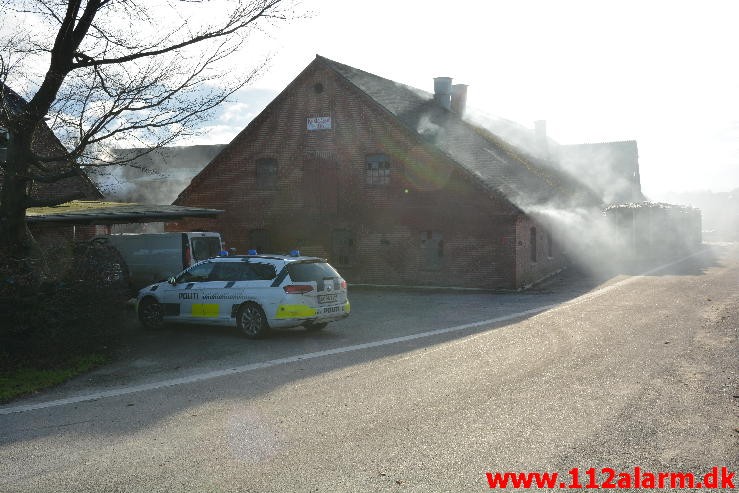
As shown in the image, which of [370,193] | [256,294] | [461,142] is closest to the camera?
[256,294]

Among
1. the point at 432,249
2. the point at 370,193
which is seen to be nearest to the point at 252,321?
the point at 432,249

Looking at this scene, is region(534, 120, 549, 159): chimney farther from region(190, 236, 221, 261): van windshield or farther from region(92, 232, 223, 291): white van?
region(92, 232, 223, 291): white van

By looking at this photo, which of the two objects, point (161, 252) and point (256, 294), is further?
point (161, 252)

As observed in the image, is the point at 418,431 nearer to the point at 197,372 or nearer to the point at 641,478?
the point at 641,478

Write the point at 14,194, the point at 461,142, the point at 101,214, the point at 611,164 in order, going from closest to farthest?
the point at 14,194 → the point at 101,214 → the point at 461,142 → the point at 611,164

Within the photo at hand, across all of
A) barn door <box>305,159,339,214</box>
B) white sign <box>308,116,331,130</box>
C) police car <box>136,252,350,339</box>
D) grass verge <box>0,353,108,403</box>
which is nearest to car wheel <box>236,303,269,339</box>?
police car <box>136,252,350,339</box>

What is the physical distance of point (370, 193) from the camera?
27312mm

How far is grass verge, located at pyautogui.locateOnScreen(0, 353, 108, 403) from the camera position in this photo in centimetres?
971

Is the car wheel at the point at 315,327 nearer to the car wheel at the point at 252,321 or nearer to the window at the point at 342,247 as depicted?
the car wheel at the point at 252,321

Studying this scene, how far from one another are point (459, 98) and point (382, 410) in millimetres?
32048

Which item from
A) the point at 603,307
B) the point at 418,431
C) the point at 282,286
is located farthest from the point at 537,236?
the point at 418,431

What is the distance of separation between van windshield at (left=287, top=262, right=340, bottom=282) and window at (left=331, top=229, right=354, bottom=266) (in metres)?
13.5

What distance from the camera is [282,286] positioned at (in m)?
13.5

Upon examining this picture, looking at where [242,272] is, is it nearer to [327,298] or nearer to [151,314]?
[327,298]
